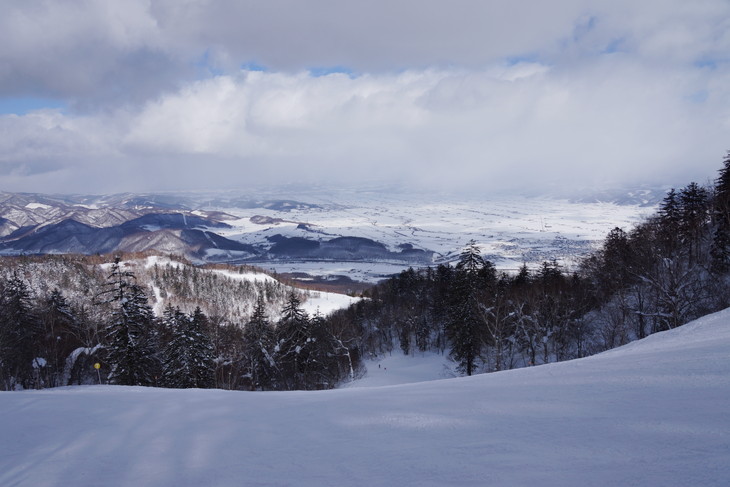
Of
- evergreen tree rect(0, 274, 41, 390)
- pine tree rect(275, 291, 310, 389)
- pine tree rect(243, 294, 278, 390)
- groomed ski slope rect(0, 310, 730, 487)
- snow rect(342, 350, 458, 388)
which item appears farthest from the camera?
pine tree rect(275, 291, 310, 389)

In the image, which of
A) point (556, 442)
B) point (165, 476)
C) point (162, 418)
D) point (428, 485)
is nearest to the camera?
point (428, 485)

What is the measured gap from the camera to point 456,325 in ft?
96.5

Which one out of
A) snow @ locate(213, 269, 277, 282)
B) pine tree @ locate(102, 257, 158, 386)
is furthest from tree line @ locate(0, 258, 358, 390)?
snow @ locate(213, 269, 277, 282)

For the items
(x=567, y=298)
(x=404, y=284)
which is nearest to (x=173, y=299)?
(x=404, y=284)

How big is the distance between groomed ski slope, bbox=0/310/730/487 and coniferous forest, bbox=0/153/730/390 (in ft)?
54.6

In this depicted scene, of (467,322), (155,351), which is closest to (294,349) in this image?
(155,351)

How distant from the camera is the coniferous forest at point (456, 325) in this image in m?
24.0

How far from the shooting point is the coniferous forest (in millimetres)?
23953

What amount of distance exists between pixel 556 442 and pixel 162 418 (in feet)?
22.4

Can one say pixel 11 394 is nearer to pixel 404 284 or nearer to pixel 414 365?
pixel 414 365

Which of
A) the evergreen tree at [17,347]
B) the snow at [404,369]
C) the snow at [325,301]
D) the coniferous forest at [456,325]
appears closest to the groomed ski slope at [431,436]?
the coniferous forest at [456,325]

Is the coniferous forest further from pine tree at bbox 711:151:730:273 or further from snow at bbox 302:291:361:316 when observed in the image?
snow at bbox 302:291:361:316

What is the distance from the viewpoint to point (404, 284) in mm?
60156

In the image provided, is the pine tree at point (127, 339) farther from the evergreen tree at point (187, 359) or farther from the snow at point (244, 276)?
the snow at point (244, 276)
